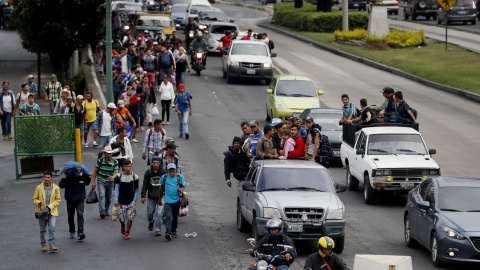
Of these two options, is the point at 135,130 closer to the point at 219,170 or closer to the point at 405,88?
the point at 219,170

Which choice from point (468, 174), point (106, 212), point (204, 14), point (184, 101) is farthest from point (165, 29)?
point (106, 212)

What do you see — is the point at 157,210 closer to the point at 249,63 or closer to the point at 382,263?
the point at 382,263

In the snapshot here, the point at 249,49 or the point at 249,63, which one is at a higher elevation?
the point at 249,49

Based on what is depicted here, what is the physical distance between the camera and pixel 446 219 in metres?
15.4

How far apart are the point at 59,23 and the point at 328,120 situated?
47.1 feet

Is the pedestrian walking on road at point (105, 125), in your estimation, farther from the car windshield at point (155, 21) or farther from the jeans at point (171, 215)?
the car windshield at point (155, 21)

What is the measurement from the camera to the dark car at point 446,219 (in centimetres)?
1484

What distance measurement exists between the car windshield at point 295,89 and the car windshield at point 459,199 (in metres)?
15.7

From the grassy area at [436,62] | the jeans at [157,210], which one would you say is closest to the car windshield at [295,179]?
the jeans at [157,210]

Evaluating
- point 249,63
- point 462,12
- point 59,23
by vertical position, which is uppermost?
point 59,23

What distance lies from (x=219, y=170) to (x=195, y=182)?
69.8 inches

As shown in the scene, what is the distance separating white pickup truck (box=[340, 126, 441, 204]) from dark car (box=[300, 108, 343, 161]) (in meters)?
2.88

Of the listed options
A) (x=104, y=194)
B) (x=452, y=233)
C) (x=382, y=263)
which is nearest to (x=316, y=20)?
(x=104, y=194)

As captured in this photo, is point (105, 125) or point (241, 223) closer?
point (241, 223)
